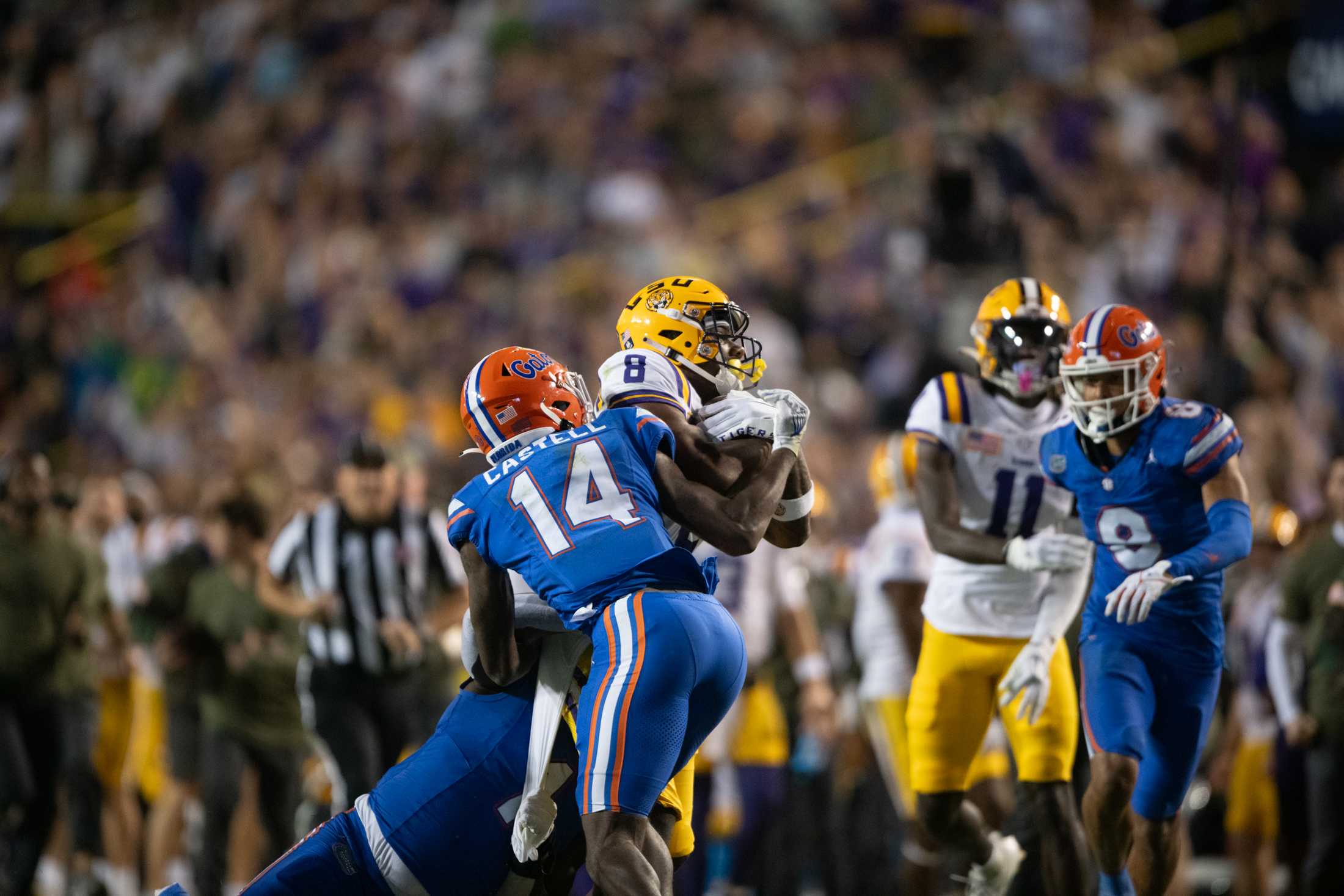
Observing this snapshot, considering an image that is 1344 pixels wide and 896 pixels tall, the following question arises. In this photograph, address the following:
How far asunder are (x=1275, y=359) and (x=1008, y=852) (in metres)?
5.16

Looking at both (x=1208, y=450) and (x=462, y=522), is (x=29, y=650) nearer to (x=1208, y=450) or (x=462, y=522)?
(x=462, y=522)

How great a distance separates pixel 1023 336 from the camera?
600 cm

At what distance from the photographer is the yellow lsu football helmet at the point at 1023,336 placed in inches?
236

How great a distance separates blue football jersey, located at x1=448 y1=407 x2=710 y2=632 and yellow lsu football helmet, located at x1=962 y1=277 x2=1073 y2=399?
2029 millimetres

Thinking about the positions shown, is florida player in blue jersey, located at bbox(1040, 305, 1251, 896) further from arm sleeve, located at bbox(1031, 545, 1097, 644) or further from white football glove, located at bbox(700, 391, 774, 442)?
white football glove, located at bbox(700, 391, 774, 442)

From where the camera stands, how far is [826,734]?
24.8ft

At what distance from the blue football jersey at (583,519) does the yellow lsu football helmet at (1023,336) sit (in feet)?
6.66

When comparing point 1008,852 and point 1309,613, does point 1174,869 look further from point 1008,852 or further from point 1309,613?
point 1309,613

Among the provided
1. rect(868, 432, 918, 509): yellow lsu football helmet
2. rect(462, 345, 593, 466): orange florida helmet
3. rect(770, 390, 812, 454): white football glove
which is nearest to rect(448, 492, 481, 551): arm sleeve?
rect(462, 345, 593, 466): orange florida helmet

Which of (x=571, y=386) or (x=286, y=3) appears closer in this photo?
(x=571, y=386)

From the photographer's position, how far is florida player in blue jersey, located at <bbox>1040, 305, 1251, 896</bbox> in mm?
5312

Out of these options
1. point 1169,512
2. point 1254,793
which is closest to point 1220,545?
point 1169,512

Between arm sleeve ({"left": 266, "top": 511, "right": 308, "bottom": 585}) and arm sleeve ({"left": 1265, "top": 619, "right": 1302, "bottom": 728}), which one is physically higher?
arm sleeve ({"left": 266, "top": 511, "right": 308, "bottom": 585})

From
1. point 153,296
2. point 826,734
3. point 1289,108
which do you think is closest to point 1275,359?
point 1289,108
